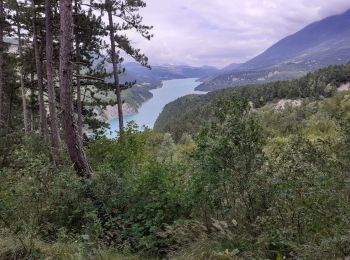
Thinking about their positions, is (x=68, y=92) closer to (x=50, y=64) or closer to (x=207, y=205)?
(x=207, y=205)

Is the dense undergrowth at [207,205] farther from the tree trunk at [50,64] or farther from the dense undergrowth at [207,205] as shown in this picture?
the tree trunk at [50,64]

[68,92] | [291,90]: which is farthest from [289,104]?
[68,92]

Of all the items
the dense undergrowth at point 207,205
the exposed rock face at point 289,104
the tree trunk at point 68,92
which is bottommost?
the exposed rock face at point 289,104

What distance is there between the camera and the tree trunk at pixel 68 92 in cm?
730

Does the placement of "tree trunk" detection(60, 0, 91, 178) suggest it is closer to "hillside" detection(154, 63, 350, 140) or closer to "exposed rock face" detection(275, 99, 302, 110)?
"exposed rock face" detection(275, 99, 302, 110)

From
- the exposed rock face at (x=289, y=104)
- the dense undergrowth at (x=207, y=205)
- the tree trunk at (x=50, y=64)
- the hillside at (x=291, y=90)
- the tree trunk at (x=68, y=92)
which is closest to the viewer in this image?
the dense undergrowth at (x=207, y=205)

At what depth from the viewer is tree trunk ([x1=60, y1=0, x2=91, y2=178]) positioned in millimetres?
7301

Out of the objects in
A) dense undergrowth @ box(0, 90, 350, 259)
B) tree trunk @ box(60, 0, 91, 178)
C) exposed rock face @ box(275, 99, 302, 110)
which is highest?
tree trunk @ box(60, 0, 91, 178)

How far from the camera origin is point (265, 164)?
5379mm

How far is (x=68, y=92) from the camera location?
733 centimetres

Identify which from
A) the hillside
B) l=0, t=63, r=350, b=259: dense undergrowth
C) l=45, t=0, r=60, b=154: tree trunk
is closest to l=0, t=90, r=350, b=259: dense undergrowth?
l=0, t=63, r=350, b=259: dense undergrowth

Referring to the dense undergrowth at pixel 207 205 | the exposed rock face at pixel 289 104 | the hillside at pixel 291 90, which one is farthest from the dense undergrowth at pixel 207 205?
the hillside at pixel 291 90

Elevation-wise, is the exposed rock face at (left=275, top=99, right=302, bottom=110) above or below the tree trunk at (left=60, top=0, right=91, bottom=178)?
below

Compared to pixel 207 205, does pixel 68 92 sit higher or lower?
higher
